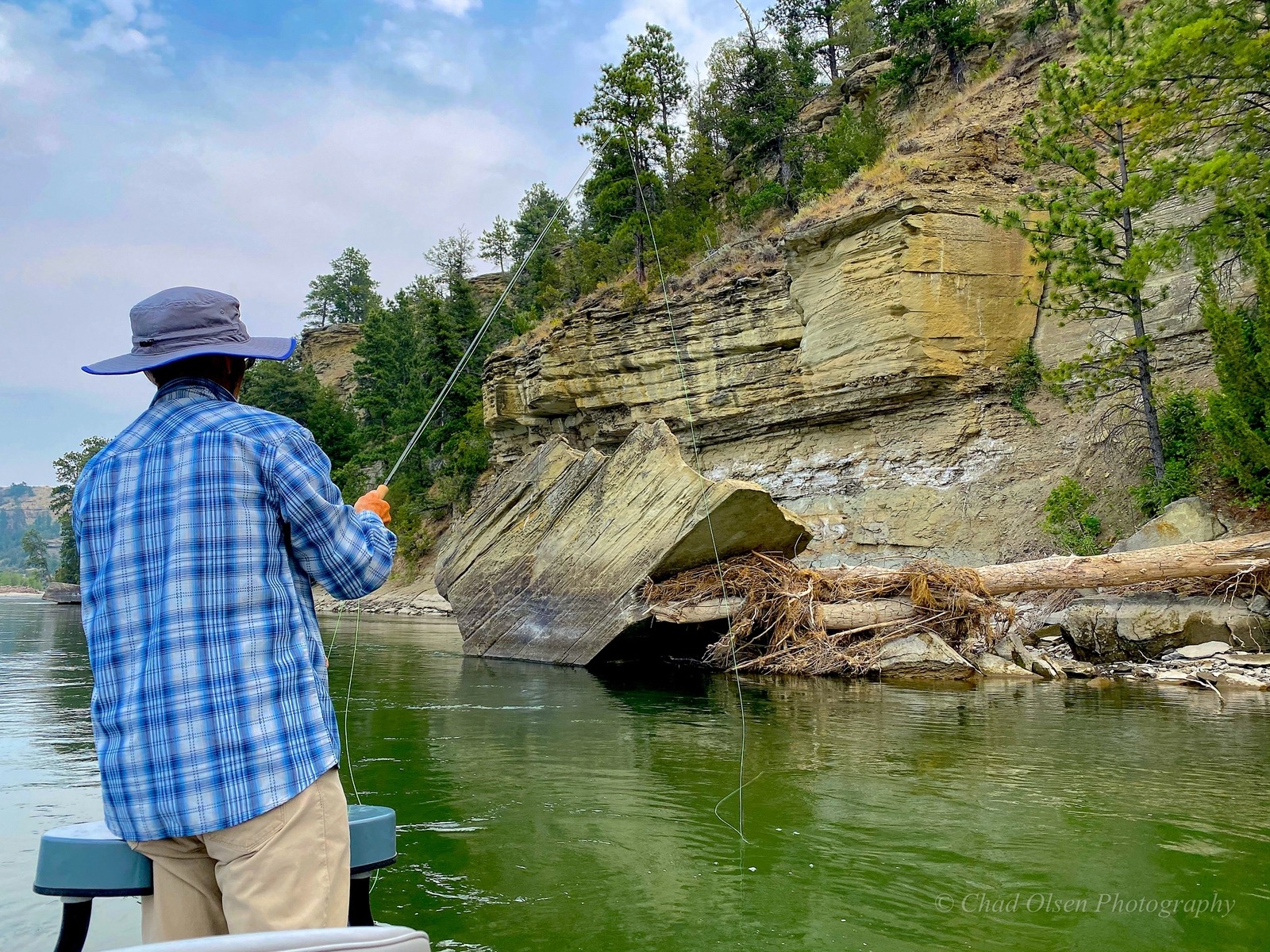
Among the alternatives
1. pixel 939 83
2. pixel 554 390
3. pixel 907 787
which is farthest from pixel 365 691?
pixel 939 83

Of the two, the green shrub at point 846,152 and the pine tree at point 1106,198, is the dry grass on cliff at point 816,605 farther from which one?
the green shrub at point 846,152

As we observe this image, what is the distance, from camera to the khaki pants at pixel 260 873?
5.48 ft

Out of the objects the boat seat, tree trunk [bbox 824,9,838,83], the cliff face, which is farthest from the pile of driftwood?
tree trunk [bbox 824,9,838,83]

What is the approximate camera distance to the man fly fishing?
1685mm

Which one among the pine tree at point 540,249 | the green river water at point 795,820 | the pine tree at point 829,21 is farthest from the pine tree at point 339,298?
the green river water at point 795,820

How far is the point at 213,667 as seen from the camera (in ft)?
5.65

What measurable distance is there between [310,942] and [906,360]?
783 inches

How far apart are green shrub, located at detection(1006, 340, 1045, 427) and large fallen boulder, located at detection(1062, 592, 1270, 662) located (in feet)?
27.0

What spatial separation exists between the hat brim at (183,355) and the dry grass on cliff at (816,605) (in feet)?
33.1

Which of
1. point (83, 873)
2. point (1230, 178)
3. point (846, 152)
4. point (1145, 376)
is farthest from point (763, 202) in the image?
point (83, 873)

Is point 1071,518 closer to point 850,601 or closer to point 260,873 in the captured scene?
point 850,601

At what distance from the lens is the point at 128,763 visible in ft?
5.64

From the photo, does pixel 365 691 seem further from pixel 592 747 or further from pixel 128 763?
pixel 128 763

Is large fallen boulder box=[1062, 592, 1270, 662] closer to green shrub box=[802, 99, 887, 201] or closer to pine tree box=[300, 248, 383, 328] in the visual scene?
green shrub box=[802, 99, 887, 201]
